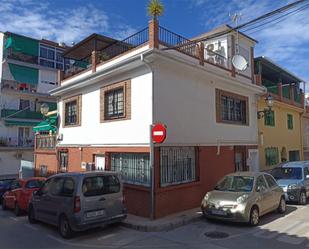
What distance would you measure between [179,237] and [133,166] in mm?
4075

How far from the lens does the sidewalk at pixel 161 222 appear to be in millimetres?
9920

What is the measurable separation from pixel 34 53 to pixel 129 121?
2636 cm

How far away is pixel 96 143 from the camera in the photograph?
14414 millimetres

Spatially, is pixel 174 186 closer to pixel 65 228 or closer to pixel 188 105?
pixel 188 105

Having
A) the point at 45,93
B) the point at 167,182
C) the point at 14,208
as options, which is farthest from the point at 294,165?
the point at 45,93

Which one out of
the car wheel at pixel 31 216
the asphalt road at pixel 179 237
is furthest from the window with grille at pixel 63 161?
the asphalt road at pixel 179 237

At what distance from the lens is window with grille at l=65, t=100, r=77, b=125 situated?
16.5m

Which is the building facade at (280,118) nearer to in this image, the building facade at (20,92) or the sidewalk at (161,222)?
the sidewalk at (161,222)

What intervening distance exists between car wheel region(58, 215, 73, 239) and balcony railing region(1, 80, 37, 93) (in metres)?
27.0

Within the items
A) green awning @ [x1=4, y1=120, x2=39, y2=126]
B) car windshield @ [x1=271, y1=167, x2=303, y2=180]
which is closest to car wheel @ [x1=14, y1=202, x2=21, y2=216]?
car windshield @ [x1=271, y1=167, x2=303, y2=180]

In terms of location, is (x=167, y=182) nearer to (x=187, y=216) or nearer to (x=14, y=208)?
(x=187, y=216)

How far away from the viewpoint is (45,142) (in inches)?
784

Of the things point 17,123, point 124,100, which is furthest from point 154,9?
point 17,123

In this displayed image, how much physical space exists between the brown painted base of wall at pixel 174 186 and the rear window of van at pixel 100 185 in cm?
168
